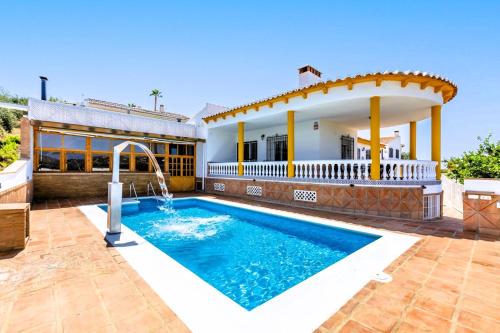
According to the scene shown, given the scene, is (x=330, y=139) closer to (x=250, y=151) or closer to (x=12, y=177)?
(x=250, y=151)

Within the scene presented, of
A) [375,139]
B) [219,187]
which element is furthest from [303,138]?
[219,187]

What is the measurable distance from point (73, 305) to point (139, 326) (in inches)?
42.8

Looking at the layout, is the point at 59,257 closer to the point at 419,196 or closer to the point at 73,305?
the point at 73,305

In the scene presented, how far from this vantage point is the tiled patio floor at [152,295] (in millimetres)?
2379

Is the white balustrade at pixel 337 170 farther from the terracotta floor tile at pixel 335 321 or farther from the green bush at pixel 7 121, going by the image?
the green bush at pixel 7 121

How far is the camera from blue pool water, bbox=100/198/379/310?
153 inches

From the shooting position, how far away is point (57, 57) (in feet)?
48.4

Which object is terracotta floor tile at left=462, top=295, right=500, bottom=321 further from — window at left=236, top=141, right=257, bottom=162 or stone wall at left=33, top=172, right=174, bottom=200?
stone wall at left=33, top=172, right=174, bottom=200

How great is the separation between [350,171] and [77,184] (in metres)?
14.2

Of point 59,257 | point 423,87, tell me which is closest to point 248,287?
point 59,257

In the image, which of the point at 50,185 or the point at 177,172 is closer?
the point at 50,185

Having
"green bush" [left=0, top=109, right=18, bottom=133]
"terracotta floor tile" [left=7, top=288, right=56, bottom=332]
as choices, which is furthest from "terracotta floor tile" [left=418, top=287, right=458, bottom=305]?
"green bush" [left=0, top=109, right=18, bottom=133]

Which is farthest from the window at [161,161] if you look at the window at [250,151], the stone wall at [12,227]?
the stone wall at [12,227]

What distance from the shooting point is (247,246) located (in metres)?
5.68
